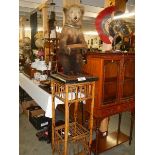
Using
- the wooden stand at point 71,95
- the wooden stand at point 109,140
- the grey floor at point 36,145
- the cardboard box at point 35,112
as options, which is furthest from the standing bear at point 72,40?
the cardboard box at point 35,112

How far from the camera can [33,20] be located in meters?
7.35

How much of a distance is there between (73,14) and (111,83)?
92 cm

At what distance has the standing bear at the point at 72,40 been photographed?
2.14 meters

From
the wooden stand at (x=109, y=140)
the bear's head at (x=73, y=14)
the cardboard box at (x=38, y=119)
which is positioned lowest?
the wooden stand at (x=109, y=140)

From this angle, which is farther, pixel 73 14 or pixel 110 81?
pixel 110 81

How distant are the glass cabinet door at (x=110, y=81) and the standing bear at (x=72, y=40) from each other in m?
0.33

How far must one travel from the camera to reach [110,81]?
2391 millimetres

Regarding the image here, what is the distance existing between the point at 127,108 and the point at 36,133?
1.58 m

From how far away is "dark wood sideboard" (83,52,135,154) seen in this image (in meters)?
2.29

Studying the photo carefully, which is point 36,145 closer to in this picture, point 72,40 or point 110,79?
point 110,79

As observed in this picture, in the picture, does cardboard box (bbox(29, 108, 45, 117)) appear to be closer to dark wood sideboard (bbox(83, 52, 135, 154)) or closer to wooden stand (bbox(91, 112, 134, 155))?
wooden stand (bbox(91, 112, 134, 155))

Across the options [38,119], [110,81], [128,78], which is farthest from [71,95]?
[38,119]

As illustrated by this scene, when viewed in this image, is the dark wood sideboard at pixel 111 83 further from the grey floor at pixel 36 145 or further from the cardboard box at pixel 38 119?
the cardboard box at pixel 38 119
